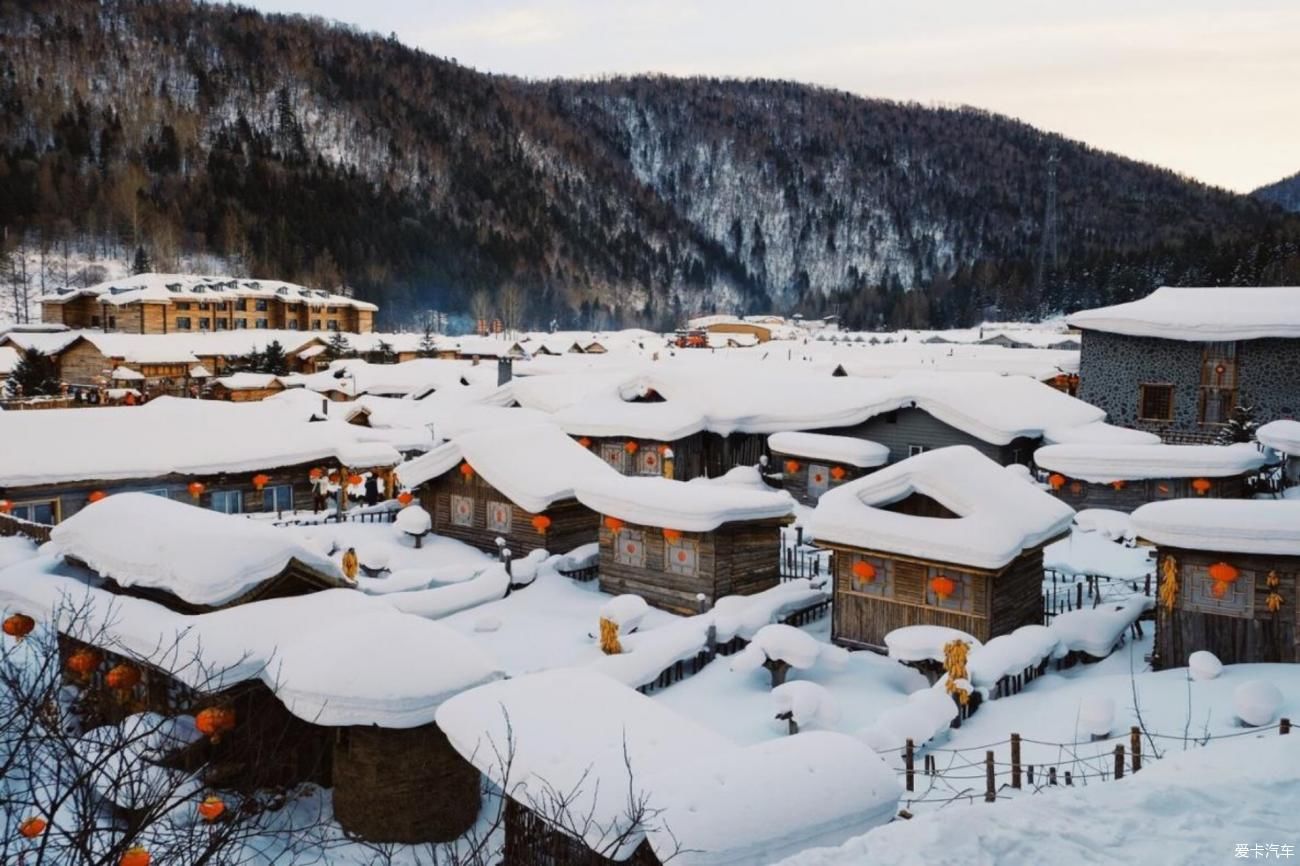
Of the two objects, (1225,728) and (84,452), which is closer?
(1225,728)

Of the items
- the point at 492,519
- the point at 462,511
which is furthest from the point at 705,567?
the point at 462,511

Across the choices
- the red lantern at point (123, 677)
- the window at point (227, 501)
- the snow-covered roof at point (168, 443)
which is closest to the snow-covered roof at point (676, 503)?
the red lantern at point (123, 677)

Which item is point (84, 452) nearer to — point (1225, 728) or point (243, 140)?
point (1225, 728)

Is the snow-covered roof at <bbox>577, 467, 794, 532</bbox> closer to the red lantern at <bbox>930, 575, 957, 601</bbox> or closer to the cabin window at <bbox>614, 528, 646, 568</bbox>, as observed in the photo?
the cabin window at <bbox>614, 528, 646, 568</bbox>

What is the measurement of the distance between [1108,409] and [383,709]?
31.3m

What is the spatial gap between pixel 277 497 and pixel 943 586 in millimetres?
20224

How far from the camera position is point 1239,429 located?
30.2 meters

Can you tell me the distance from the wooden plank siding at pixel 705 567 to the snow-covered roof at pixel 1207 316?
19.9 metres

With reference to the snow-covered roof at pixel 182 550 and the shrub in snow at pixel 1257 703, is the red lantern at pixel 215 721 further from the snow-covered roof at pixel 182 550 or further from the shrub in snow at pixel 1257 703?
the shrub in snow at pixel 1257 703

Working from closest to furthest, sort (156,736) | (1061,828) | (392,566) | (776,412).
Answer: (1061,828), (156,736), (392,566), (776,412)

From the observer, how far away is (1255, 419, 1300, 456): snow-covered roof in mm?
26750

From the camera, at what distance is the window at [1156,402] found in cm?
3384

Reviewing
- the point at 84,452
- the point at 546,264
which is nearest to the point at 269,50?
the point at 546,264

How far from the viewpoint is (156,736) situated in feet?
39.7
